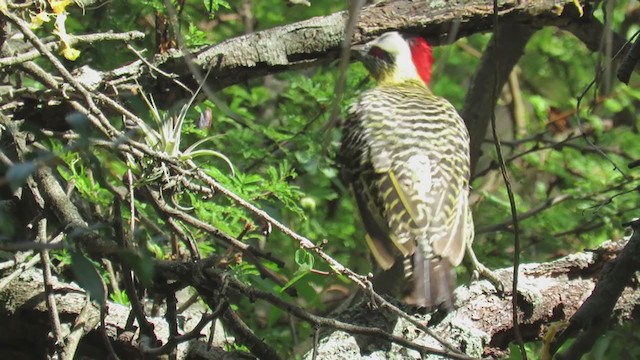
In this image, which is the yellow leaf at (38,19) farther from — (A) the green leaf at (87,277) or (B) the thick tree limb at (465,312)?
(A) the green leaf at (87,277)

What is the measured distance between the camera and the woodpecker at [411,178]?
4.09 meters

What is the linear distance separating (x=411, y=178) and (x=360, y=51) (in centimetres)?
108

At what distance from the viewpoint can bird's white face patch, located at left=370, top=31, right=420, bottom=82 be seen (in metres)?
4.72

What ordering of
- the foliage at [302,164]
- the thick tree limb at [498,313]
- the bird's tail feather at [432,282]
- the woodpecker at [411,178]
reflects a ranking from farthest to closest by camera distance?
1. the woodpecker at [411,178]
2. the foliage at [302,164]
3. the bird's tail feather at [432,282]
4. the thick tree limb at [498,313]

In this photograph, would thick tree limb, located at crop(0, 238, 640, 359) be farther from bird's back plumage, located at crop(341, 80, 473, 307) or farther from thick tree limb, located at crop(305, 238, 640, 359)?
bird's back plumage, located at crop(341, 80, 473, 307)

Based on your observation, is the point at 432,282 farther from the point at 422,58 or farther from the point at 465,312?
the point at 422,58

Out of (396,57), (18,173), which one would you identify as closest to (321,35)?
(396,57)

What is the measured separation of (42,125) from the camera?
3.54m

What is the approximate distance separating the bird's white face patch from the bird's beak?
7 cm

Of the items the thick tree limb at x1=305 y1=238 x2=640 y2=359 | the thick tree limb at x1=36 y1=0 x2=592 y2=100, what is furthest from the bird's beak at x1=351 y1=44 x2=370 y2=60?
the thick tree limb at x1=305 y1=238 x2=640 y2=359

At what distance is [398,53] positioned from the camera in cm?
545

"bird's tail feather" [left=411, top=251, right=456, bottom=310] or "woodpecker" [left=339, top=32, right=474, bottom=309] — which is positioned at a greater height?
"woodpecker" [left=339, top=32, right=474, bottom=309]

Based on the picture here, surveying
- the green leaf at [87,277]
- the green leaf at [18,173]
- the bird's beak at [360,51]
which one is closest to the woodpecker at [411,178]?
the bird's beak at [360,51]

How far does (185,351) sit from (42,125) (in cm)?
113
